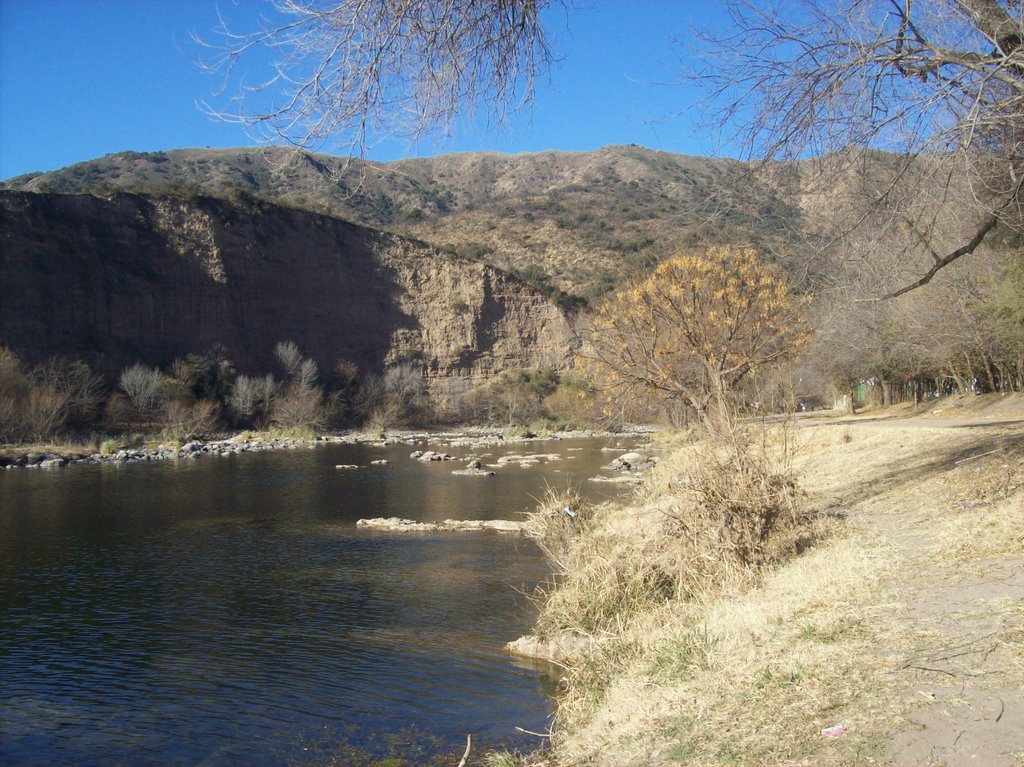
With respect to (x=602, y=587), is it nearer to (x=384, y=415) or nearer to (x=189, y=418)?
(x=189, y=418)

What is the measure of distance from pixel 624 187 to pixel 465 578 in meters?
86.2

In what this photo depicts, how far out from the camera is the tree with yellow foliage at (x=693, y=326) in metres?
14.7

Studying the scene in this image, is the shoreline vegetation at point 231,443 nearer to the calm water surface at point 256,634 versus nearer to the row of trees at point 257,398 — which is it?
the row of trees at point 257,398

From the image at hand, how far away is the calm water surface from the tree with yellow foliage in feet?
12.9

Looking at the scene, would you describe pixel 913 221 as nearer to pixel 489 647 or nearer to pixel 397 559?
pixel 489 647

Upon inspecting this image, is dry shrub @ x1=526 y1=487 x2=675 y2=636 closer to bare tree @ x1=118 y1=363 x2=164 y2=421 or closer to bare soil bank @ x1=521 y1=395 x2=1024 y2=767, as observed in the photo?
bare soil bank @ x1=521 y1=395 x2=1024 y2=767

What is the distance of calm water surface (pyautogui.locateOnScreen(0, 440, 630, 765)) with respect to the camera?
727cm

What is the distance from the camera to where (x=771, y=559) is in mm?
8320

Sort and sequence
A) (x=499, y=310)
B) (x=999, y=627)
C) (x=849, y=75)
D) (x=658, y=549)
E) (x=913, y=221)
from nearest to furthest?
(x=999, y=627), (x=849, y=75), (x=913, y=221), (x=658, y=549), (x=499, y=310)

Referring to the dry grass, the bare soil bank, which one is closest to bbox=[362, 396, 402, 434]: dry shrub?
the bare soil bank

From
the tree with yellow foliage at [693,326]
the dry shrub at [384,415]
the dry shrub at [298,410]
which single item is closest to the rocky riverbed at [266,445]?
the dry shrub at [298,410]

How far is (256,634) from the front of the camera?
33.8 ft

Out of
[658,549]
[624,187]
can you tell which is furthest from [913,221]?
[624,187]

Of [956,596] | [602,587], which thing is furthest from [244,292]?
[956,596]
